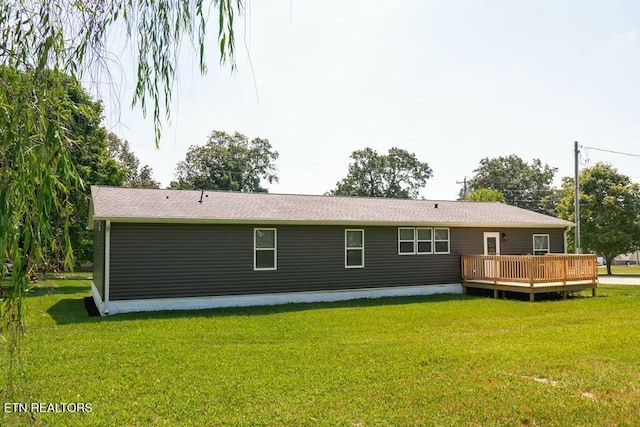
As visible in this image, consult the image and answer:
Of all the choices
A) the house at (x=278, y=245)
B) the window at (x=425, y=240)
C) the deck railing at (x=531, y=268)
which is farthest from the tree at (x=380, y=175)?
the deck railing at (x=531, y=268)

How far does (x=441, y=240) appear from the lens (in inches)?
597

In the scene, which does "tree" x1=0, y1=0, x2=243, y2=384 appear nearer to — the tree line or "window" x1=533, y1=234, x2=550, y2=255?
the tree line

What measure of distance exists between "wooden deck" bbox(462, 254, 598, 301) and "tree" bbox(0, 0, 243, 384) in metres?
12.9

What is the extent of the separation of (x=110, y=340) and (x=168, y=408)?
3745mm

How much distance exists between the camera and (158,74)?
2.64m

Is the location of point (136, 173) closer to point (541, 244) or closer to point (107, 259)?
point (107, 259)

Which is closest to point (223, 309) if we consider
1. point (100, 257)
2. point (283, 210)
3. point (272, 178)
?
point (283, 210)

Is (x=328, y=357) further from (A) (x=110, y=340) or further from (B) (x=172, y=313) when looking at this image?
(B) (x=172, y=313)

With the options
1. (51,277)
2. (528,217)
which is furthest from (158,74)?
(528,217)

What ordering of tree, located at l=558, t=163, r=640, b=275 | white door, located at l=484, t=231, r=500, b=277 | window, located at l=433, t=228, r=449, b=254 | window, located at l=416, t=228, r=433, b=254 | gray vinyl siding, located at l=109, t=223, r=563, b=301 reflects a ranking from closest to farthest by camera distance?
gray vinyl siding, located at l=109, t=223, r=563, b=301, window, located at l=416, t=228, r=433, b=254, window, located at l=433, t=228, r=449, b=254, white door, located at l=484, t=231, r=500, b=277, tree, located at l=558, t=163, r=640, b=275

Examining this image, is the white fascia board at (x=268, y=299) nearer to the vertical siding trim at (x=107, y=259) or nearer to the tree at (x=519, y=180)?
the vertical siding trim at (x=107, y=259)

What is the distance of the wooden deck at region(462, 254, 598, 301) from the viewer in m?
13.3

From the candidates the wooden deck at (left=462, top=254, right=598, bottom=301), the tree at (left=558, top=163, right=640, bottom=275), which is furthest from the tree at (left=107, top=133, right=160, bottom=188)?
the tree at (left=558, top=163, right=640, bottom=275)

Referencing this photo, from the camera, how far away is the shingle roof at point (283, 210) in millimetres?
11555
